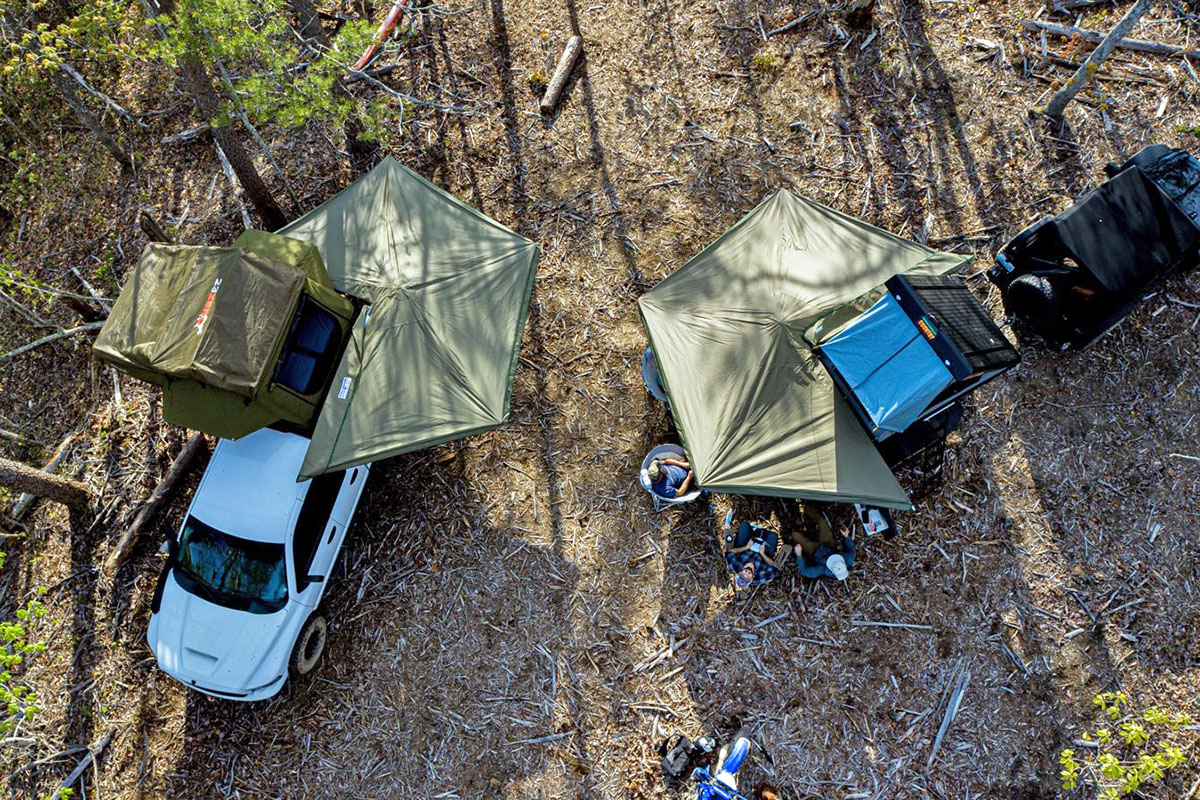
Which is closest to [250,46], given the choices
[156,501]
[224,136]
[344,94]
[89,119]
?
[224,136]

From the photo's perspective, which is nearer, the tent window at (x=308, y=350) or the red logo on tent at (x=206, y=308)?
Result: the red logo on tent at (x=206, y=308)

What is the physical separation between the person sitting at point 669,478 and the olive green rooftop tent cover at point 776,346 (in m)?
0.95

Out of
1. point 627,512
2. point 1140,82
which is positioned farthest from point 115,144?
point 1140,82

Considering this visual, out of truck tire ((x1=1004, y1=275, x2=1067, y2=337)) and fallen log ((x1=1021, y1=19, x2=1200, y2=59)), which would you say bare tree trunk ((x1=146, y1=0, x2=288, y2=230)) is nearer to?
truck tire ((x1=1004, y1=275, x2=1067, y2=337))

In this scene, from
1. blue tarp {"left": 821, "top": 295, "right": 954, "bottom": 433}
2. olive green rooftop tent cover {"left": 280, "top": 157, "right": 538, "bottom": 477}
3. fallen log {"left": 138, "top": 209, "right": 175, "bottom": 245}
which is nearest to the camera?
blue tarp {"left": 821, "top": 295, "right": 954, "bottom": 433}

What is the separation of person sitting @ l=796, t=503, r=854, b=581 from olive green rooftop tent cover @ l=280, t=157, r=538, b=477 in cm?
384

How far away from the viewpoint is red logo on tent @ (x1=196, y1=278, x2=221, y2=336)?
6.71m

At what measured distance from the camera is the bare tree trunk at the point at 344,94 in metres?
9.41

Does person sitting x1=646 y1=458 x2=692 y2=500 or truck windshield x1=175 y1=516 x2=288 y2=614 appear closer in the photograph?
truck windshield x1=175 y1=516 x2=288 y2=614

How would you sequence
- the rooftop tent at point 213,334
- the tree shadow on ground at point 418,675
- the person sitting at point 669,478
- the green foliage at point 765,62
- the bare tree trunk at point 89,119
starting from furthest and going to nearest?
the green foliage at point 765,62
the bare tree trunk at point 89,119
the person sitting at point 669,478
the tree shadow on ground at point 418,675
the rooftop tent at point 213,334

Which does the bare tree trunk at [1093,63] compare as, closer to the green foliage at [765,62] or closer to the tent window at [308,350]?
the green foliage at [765,62]

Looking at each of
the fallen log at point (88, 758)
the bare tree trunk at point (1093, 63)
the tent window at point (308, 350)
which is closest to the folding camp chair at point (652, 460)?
the tent window at point (308, 350)

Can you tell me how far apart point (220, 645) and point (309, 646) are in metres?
0.96

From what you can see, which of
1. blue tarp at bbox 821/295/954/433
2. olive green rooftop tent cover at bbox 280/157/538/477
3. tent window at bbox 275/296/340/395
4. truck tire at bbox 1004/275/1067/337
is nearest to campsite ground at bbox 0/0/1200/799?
truck tire at bbox 1004/275/1067/337
